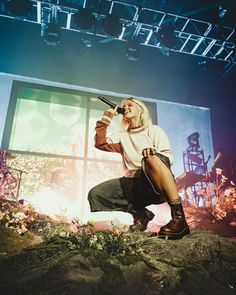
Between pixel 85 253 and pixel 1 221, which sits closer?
pixel 85 253

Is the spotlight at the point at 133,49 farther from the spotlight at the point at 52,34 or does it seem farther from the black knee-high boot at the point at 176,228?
the black knee-high boot at the point at 176,228

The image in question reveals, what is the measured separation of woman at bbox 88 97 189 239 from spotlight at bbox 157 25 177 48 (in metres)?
4.28

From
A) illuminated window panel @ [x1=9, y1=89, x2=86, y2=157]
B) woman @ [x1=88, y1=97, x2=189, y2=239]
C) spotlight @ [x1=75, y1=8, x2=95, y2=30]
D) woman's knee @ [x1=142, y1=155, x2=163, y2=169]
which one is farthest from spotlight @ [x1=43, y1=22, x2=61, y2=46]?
woman's knee @ [x1=142, y1=155, x2=163, y2=169]

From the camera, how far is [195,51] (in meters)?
8.83

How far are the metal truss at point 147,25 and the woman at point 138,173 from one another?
4251 millimetres

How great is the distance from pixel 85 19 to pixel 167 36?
7.64 feet

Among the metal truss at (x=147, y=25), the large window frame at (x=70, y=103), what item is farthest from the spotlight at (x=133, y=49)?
the large window frame at (x=70, y=103)

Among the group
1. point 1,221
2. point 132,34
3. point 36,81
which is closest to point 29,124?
point 36,81

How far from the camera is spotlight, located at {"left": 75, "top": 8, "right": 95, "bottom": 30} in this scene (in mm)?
7250

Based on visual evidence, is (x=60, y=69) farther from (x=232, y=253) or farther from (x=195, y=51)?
(x=232, y=253)

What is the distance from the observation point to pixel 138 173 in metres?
4.04

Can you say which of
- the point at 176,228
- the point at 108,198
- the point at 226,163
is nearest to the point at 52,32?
the point at 108,198

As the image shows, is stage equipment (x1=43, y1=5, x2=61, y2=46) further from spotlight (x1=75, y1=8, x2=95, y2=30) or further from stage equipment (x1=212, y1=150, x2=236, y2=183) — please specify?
stage equipment (x1=212, y1=150, x2=236, y2=183)

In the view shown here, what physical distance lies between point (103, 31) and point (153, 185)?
5.52 meters
